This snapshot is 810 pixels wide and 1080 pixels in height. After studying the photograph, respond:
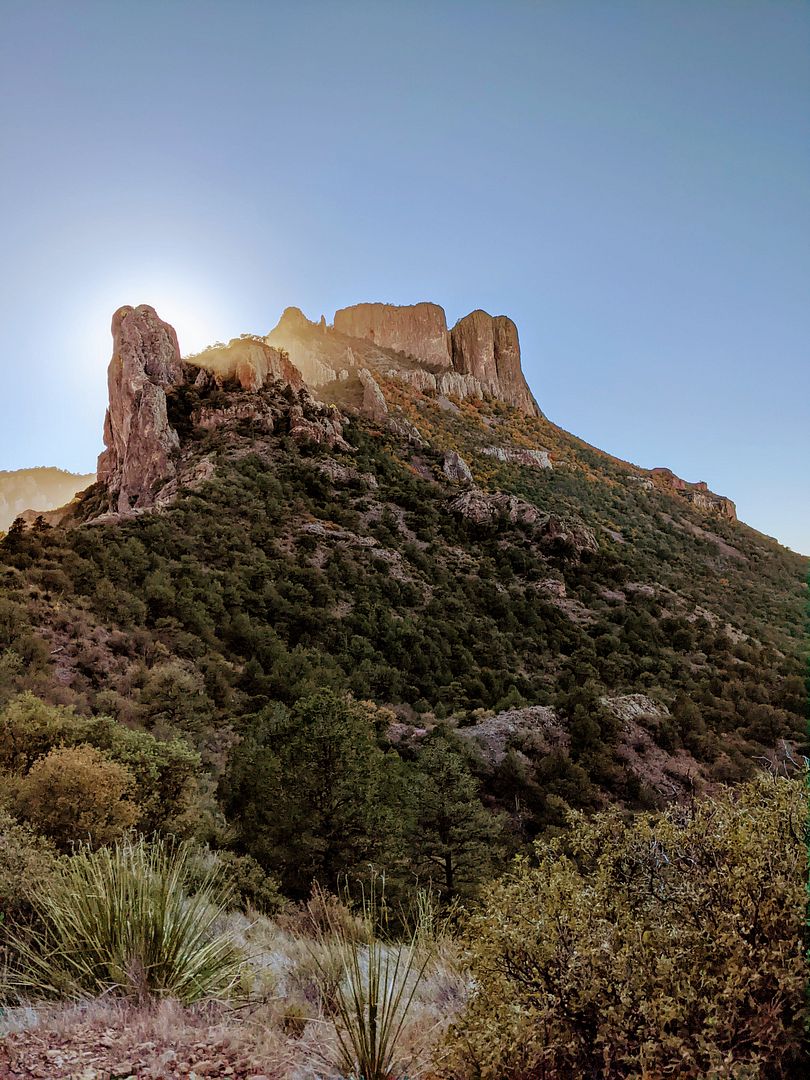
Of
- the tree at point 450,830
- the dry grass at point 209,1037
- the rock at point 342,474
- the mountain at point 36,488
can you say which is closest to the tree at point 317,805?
the tree at point 450,830

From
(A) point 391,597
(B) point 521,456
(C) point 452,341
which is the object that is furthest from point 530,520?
(C) point 452,341

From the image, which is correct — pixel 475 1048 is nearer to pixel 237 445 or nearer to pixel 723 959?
pixel 723 959

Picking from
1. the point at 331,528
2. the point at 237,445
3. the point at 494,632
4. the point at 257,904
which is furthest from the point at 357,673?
the point at 237,445

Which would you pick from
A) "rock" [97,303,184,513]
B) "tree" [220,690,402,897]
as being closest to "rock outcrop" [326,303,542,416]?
"rock" [97,303,184,513]

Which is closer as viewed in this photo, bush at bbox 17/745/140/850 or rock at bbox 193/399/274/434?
bush at bbox 17/745/140/850

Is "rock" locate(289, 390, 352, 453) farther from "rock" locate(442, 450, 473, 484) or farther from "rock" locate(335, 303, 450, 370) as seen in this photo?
"rock" locate(335, 303, 450, 370)

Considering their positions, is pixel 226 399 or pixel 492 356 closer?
pixel 226 399

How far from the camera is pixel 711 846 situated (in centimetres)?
280

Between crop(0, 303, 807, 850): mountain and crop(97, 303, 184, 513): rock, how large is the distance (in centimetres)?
22

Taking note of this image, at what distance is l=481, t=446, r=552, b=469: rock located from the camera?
203 ft

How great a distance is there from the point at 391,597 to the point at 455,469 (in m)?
21.0

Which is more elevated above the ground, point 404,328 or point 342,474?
point 404,328

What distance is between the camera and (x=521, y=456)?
2473 inches

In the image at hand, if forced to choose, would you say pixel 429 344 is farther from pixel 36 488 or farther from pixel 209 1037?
pixel 36 488
